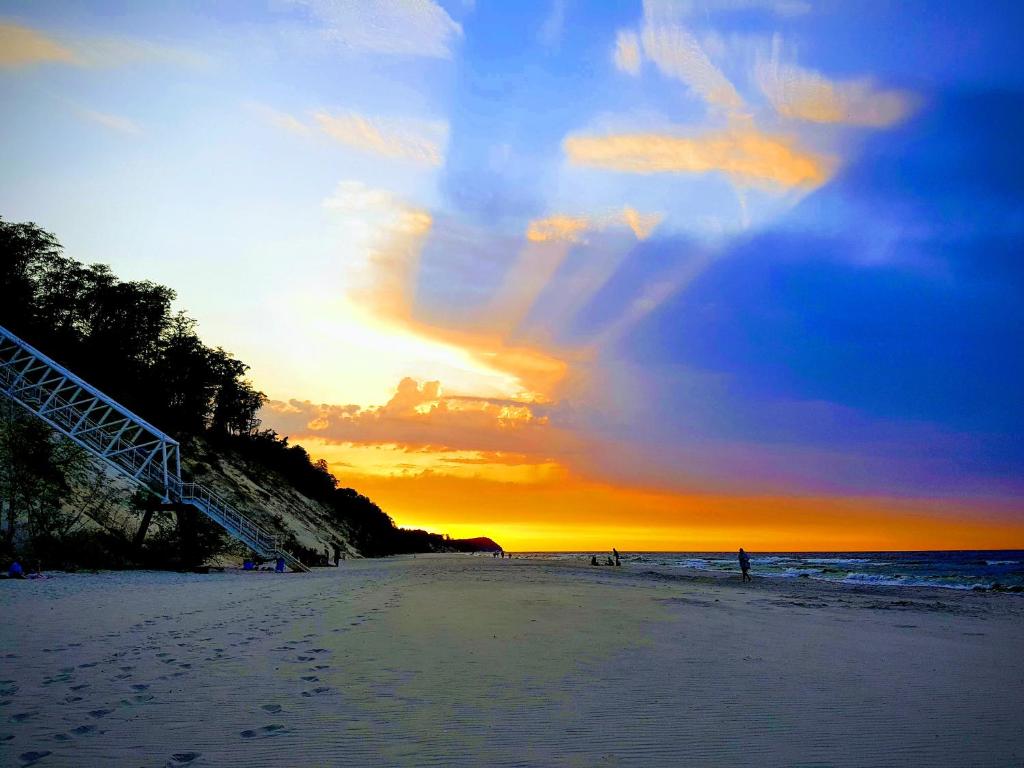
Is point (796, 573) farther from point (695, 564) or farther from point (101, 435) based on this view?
point (101, 435)

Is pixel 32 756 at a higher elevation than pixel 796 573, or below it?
higher

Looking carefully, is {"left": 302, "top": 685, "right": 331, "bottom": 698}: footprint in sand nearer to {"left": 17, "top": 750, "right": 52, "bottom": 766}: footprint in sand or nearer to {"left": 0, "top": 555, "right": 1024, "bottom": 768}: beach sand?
{"left": 0, "top": 555, "right": 1024, "bottom": 768}: beach sand

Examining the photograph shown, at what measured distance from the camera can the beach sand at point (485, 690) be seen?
16.6 ft

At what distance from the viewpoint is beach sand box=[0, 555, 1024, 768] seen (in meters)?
5.05

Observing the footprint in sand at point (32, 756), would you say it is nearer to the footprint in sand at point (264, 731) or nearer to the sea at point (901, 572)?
the footprint in sand at point (264, 731)

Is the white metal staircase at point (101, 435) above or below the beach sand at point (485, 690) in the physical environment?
above

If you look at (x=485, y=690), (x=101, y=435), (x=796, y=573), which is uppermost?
(x=101, y=435)

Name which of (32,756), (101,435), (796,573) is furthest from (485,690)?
(796,573)

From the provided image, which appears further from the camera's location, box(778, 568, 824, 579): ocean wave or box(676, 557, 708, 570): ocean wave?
box(676, 557, 708, 570): ocean wave

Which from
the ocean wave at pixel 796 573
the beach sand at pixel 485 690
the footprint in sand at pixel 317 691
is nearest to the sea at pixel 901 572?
the ocean wave at pixel 796 573

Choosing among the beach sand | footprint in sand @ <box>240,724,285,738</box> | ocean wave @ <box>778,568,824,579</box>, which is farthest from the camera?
ocean wave @ <box>778,568,824,579</box>

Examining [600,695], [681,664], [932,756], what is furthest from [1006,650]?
[600,695]

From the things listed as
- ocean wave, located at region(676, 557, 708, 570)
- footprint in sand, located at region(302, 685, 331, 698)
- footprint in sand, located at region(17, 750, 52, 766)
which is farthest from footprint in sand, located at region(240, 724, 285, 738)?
ocean wave, located at region(676, 557, 708, 570)

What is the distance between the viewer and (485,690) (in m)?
6.96
